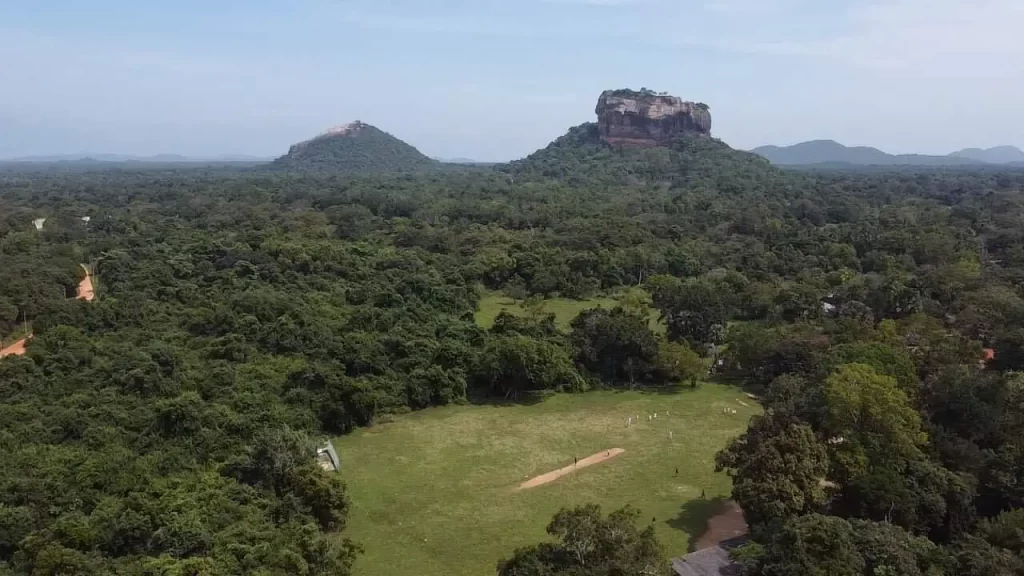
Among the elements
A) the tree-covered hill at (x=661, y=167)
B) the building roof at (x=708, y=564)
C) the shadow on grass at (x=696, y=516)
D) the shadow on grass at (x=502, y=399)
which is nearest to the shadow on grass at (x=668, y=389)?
the shadow on grass at (x=502, y=399)

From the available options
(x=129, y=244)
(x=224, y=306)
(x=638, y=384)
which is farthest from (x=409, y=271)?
(x=129, y=244)

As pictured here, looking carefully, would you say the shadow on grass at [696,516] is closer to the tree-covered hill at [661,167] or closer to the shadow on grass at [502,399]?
the shadow on grass at [502,399]

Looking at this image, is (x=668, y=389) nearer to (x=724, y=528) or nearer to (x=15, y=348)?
(x=724, y=528)

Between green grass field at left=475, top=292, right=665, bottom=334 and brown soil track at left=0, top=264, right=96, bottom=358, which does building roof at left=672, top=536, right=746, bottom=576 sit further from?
brown soil track at left=0, top=264, right=96, bottom=358

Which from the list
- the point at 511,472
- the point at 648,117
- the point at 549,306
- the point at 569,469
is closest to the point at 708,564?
the point at 569,469

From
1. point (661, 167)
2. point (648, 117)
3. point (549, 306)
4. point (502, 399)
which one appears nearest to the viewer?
point (502, 399)
